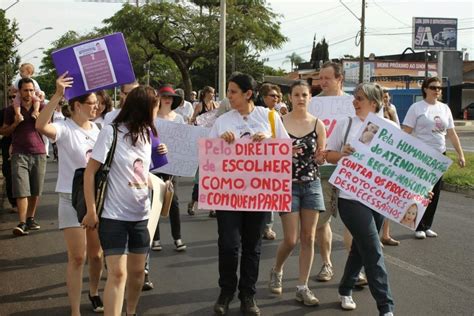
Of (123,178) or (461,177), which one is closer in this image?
(123,178)

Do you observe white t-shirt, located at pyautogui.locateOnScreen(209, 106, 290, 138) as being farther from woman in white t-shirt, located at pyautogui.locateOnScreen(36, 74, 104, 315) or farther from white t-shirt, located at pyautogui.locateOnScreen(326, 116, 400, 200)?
woman in white t-shirt, located at pyautogui.locateOnScreen(36, 74, 104, 315)

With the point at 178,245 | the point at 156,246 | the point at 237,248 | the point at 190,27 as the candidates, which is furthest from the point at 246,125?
the point at 190,27

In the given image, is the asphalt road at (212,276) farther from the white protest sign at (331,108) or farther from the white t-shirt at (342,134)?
the white protest sign at (331,108)

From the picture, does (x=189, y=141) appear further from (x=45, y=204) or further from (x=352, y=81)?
(x=352, y=81)

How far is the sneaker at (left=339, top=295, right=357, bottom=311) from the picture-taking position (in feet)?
17.0

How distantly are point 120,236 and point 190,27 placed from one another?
34.4 metres

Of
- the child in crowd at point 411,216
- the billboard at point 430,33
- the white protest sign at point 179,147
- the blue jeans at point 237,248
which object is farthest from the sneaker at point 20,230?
the billboard at point 430,33

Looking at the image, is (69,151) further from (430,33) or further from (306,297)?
(430,33)

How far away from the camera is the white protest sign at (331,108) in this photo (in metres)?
5.93

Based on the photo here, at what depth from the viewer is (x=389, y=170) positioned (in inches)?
191

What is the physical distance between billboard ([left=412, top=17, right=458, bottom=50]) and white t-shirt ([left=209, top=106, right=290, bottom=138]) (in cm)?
5465

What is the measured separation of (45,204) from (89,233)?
6.37 metres

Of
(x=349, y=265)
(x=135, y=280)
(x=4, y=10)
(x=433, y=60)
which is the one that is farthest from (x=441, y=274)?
(x=433, y=60)

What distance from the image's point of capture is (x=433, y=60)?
207 ft
